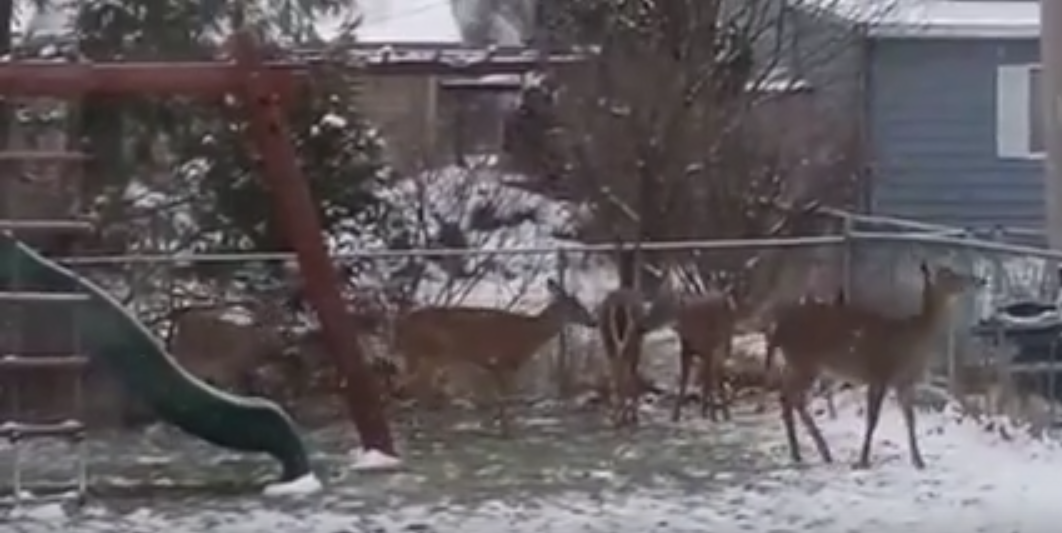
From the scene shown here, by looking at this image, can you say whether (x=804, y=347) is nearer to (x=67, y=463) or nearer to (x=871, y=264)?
(x=871, y=264)

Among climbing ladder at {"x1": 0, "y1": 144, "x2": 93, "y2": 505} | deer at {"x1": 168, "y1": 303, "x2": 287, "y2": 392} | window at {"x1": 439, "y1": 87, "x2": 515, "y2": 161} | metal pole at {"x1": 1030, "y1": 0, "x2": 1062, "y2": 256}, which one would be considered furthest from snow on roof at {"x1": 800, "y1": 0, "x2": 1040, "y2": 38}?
climbing ladder at {"x1": 0, "y1": 144, "x2": 93, "y2": 505}

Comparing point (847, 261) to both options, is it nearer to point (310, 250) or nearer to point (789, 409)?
point (789, 409)

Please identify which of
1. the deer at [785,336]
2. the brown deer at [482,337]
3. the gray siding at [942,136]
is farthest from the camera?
the gray siding at [942,136]

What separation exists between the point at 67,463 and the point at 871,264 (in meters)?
2.35

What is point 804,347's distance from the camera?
19.5ft

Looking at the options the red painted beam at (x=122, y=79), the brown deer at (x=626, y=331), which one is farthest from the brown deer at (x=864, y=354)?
the red painted beam at (x=122, y=79)

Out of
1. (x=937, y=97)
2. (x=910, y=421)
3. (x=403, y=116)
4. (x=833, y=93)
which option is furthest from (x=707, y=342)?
(x=937, y=97)

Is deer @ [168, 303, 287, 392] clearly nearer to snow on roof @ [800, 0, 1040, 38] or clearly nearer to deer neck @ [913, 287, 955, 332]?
deer neck @ [913, 287, 955, 332]

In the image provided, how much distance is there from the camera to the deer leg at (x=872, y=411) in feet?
18.6

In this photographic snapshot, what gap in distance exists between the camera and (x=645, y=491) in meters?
5.19

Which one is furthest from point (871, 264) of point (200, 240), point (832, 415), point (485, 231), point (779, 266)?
point (200, 240)

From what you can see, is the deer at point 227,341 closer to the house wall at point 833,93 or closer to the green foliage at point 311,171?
the green foliage at point 311,171

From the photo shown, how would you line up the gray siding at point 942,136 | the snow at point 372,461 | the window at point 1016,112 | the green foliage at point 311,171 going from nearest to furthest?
the snow at point 372,461
the green foliage at point 311,171
the gray siding at point 942,136
the window at point 1016,112

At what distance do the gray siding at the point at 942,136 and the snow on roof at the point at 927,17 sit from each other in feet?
0.22
